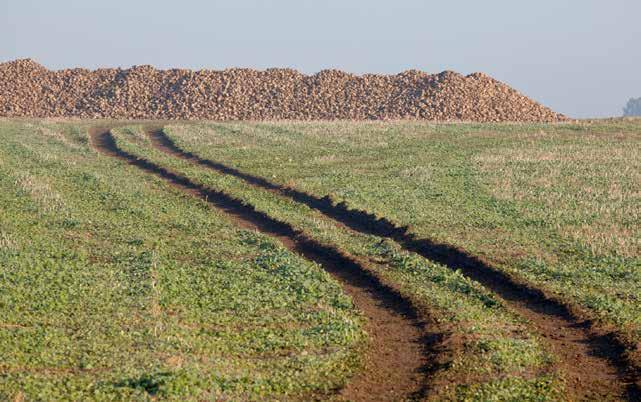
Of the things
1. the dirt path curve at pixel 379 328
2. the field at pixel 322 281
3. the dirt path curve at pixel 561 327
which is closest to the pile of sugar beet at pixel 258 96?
the field at pixel 322 281

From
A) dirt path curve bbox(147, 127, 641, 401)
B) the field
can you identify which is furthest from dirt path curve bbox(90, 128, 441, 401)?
dirt path curve bbox(147, 127, 641, 401)

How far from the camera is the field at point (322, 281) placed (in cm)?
1388

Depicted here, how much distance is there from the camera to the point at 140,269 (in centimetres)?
2081

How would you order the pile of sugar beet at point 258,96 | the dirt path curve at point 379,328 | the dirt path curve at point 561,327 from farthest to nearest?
the pile of sugar beet at point 258,96, the dirt path curve at point 561,327, the dirt path curve at point 379,328

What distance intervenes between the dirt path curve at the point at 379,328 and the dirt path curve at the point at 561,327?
6.77 feet

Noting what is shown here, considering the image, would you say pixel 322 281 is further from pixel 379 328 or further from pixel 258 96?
pixel 258 96

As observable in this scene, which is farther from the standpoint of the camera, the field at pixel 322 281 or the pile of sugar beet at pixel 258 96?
the pile of sugar beet at pixel 258 96

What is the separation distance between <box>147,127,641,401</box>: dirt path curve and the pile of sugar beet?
52.5 meters

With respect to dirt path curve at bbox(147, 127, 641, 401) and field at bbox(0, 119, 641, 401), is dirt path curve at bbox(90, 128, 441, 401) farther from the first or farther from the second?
dirt path curve at bbox(147, 127, 641, 401)

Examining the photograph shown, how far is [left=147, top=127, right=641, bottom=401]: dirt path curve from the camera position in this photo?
14055mm

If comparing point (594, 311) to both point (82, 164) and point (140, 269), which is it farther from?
point (82, 164)

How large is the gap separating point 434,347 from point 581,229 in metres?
11.8

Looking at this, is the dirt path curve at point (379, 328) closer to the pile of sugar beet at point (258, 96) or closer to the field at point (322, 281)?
the field at point (322, 281)

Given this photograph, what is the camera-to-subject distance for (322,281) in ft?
66.0
